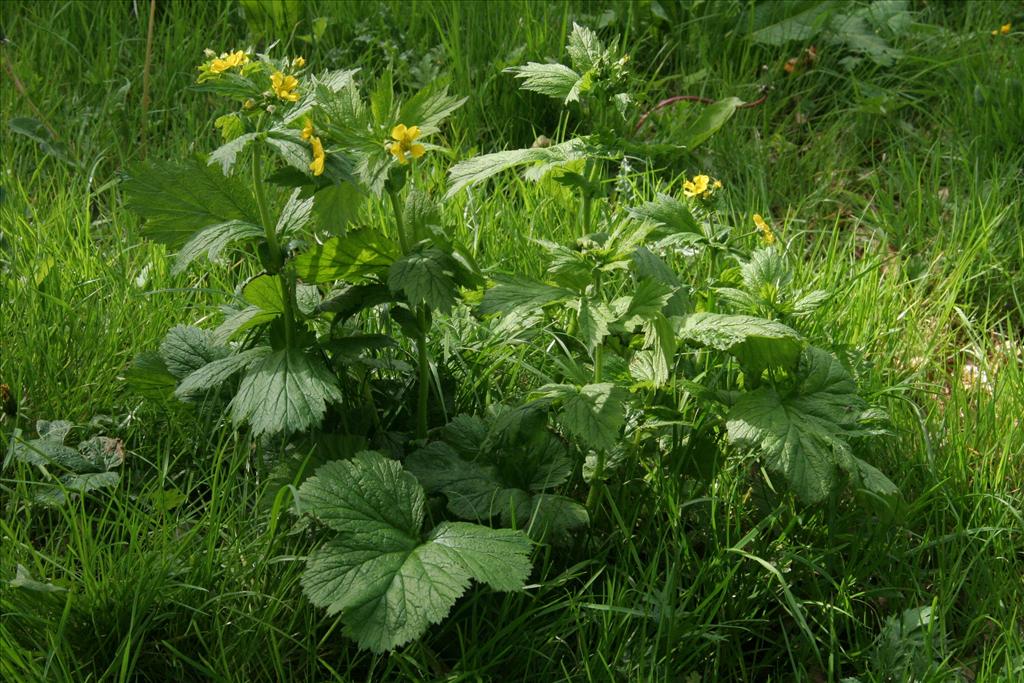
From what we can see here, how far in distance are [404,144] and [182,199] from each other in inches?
→ 18.2

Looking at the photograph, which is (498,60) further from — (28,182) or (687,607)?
(687,607)

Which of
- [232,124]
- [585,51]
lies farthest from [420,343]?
[585,51]

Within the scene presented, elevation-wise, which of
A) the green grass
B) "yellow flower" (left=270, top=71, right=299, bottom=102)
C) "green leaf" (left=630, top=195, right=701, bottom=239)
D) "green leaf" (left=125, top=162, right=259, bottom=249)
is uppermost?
"yellow flower" (left=270, top=71, right=299, bottom=102)

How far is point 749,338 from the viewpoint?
85.7 inches

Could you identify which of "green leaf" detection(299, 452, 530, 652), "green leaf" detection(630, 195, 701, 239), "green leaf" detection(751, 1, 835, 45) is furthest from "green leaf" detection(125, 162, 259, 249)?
"green leaf" detection(751, 1, 835, 45)

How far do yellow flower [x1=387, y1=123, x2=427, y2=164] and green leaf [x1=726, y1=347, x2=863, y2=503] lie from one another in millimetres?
767

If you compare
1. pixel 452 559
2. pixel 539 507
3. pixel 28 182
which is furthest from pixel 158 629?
pixel 28 182

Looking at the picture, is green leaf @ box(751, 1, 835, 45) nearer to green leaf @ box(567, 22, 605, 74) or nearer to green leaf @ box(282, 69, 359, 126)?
green leaf @ box(567, 22, 605, 74)

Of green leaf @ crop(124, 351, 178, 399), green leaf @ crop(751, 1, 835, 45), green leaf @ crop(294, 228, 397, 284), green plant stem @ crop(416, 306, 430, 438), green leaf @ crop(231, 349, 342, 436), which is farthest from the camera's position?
green leaf @ crop(751, 1, 835, 45)

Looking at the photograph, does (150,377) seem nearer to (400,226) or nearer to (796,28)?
(400,226)

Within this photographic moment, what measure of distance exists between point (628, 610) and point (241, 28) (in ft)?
8.97

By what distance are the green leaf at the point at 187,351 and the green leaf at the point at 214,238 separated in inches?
11.7

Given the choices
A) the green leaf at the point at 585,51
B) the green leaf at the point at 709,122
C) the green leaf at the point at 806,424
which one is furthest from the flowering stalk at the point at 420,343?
the green leaf at the point at 709,122

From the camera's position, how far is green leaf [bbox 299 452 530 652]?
1839 millimetres
